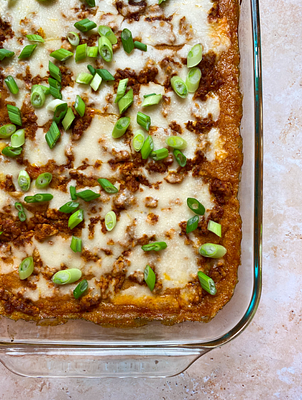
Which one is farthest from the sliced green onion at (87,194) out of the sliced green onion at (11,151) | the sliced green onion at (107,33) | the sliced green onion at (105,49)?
the sliced green onion at (107,33)

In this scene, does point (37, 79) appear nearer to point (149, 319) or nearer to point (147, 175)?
point (147, 175)

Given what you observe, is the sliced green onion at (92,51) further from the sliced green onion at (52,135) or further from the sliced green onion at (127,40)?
the sliced green onion at (52,135)

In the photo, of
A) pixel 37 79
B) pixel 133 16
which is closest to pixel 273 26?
pixel 133 16

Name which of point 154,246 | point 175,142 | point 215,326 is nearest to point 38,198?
point 154,246

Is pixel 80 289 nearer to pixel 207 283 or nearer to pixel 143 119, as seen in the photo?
pixel 207 283

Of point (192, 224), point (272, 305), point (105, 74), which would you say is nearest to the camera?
point (192, 224)

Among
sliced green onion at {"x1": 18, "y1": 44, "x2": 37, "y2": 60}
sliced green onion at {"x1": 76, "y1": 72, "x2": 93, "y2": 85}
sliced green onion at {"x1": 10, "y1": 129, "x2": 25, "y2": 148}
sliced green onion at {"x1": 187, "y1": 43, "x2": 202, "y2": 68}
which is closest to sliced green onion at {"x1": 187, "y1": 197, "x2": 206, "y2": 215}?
sliced green onion at {"x1": 187, "y1": 43, "x2": 202, "y2": 68}

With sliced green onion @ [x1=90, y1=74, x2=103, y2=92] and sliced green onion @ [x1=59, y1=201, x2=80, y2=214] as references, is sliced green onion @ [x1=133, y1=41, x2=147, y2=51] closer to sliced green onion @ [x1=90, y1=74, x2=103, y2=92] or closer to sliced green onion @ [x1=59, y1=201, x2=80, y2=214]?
sliced green onion @ [x1=90, y1=74, x2=103, y2=92]

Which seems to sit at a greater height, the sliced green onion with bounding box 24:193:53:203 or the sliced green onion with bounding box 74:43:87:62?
the sliced green onion with bounding box 74:43:87:62
